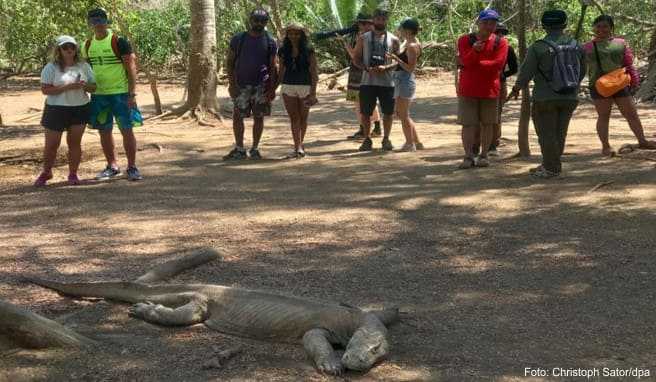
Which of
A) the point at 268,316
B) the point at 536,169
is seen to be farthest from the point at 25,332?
the point at 536,169

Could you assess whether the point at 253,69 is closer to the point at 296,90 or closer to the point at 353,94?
the point at 296,90

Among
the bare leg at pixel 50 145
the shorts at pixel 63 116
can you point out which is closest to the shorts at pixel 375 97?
the shorts at pixel 63 116

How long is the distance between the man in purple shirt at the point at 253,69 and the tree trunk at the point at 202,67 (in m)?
3.99

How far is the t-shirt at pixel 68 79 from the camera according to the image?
8.75 metres

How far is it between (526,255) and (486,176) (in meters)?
3.00

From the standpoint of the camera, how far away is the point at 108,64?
8.98 metres

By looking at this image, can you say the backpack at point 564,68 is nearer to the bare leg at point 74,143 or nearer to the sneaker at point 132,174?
the sneaker at point 132,174

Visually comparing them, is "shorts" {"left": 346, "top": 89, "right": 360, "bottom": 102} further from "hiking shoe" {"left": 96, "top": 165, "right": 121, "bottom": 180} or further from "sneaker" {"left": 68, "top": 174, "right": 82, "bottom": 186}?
"sneaker" {"left": 68, "top": 174, "right": 82, "bottom": 186}

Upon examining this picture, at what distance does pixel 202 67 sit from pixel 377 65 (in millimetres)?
4438

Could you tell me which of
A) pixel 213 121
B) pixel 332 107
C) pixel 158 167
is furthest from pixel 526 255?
pixel 332 107

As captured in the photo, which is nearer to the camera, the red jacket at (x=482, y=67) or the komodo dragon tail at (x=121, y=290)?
the komodo dragon tail at (x=121, y=290)

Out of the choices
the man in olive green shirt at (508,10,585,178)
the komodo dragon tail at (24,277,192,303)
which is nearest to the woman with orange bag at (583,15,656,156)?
the man in olive green shirt at (508,10,585,178)

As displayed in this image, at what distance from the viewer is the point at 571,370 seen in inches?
166

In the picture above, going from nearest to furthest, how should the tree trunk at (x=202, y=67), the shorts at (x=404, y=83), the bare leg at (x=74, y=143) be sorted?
1. the bare leg at (x=74, y=143)
2. the shorts at (x=404, y=83)
3. the tree trunk at (x=202, y=67)
